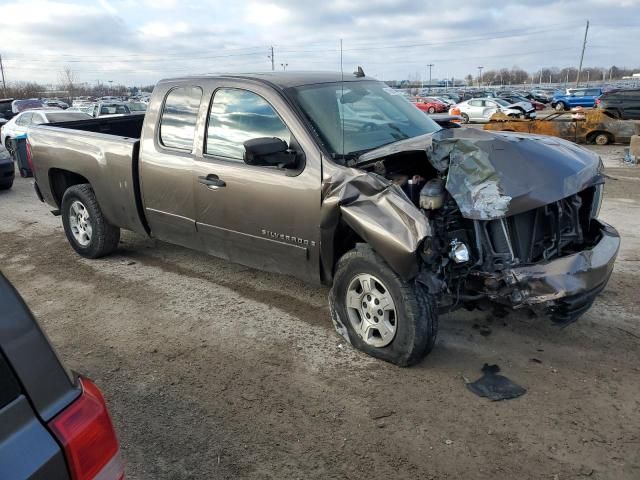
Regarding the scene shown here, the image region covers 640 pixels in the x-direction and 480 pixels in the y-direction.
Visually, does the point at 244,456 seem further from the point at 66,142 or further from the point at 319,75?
the point at 66,142

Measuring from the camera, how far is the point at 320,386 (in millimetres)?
3465

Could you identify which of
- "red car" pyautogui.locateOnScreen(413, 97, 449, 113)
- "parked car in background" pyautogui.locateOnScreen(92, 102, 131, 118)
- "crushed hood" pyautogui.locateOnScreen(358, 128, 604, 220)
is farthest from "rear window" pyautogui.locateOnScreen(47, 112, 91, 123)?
"red car" pyautogui.locateOnScreen(413, 97, 449, 113)

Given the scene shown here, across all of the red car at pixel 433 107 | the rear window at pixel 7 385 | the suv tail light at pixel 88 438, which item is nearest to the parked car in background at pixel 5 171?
the suv tail light at pixel 88 438

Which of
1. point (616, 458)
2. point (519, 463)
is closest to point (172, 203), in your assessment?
point (519, 463)

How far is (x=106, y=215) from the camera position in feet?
18.6

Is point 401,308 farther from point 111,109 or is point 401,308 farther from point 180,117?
point 111,109

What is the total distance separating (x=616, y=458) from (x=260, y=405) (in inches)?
79.4

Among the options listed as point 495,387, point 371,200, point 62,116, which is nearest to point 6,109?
point 62,116

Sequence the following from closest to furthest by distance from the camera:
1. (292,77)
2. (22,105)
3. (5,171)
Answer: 1. (292,77)
2. (5,171)
3. (22,105)

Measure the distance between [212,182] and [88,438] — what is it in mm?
3090

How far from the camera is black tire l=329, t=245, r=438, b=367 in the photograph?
3359 mm

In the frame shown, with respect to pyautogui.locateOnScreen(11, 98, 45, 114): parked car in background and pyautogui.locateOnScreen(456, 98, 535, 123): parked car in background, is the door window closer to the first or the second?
pyautogui.locateOnScreen(11, 98, 45, 114): parked car in background

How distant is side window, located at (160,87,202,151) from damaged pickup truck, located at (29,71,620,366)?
0.05ft

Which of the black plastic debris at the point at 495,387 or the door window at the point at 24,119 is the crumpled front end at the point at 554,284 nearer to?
the black plastic debris at the point at 495,387
